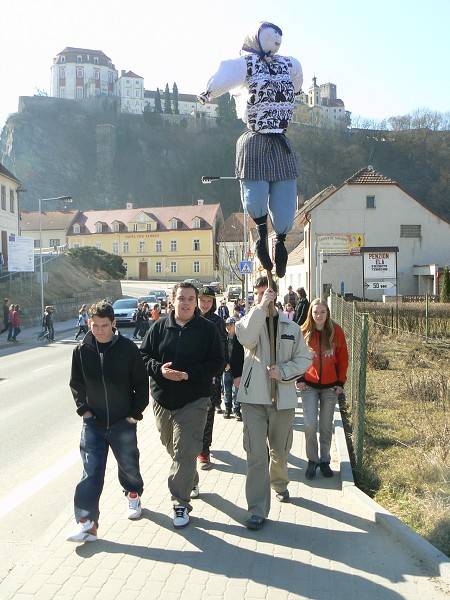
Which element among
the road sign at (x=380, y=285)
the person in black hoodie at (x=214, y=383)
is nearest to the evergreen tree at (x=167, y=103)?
the road sign at (x=380, y=285)

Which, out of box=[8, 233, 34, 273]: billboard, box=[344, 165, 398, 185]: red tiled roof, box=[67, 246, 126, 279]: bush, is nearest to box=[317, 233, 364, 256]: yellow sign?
box=[344, 165, 398, 185]: red tiled roof

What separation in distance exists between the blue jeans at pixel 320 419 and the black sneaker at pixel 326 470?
0.17ft

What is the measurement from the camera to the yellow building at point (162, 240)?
85.8 meters

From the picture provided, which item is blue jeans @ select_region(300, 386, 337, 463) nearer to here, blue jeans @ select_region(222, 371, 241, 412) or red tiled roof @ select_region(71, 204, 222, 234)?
blue jeans @ select_region(222, 371, 241, 412)

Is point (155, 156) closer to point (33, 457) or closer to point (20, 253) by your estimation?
point (20, 253)

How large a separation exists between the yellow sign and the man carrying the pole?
3499cm

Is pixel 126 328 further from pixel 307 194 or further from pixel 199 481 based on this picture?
pixel 307 194

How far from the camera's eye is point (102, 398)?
5094mm

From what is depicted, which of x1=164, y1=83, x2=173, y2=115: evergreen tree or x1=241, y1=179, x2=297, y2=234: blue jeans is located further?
x1=164, y1=83, x2=173, y2=115: evergreen tree

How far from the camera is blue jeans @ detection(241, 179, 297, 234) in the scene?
4.69m

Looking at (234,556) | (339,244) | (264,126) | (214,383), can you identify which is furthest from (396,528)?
(339,244)

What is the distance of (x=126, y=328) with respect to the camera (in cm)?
3394

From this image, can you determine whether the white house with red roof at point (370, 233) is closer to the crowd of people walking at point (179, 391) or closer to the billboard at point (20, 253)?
the billboard at point (20, 253)

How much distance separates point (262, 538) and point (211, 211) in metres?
82.9
